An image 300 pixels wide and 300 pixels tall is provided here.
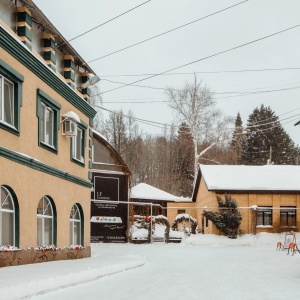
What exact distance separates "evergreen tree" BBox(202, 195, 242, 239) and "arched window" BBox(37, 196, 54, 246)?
19878 millimetres

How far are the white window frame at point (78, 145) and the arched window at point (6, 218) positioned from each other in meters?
5.37

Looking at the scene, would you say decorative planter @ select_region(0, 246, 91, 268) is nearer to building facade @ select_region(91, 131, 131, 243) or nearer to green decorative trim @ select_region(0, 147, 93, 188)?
green decorative trim @ select_region(0, 147, 93, 188)

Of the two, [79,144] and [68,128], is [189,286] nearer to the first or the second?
[68,128]

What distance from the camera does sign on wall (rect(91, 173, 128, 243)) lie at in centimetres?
3578

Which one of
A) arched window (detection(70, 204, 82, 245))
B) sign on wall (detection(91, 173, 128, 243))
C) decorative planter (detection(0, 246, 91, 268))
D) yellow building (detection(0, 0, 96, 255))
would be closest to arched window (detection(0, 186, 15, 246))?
yellow building (detection(0, 0, 96, 255))

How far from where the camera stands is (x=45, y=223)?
16547 millimetres

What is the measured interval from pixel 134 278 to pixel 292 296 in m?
4.11

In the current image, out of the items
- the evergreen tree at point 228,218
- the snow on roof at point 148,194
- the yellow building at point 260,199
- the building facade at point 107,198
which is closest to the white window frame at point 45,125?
the building facade at point 107,198

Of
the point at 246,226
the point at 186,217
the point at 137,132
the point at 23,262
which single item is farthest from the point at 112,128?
the point at 23,262

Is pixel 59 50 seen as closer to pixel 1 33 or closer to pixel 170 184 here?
pixel 1 33

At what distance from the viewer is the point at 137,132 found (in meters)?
64.2

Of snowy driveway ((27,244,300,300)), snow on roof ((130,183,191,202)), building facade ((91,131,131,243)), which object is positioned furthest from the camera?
snow on roof ((130,183,191,202))

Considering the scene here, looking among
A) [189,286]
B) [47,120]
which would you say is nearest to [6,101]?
[47,120]

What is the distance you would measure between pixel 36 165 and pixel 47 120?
212cm
